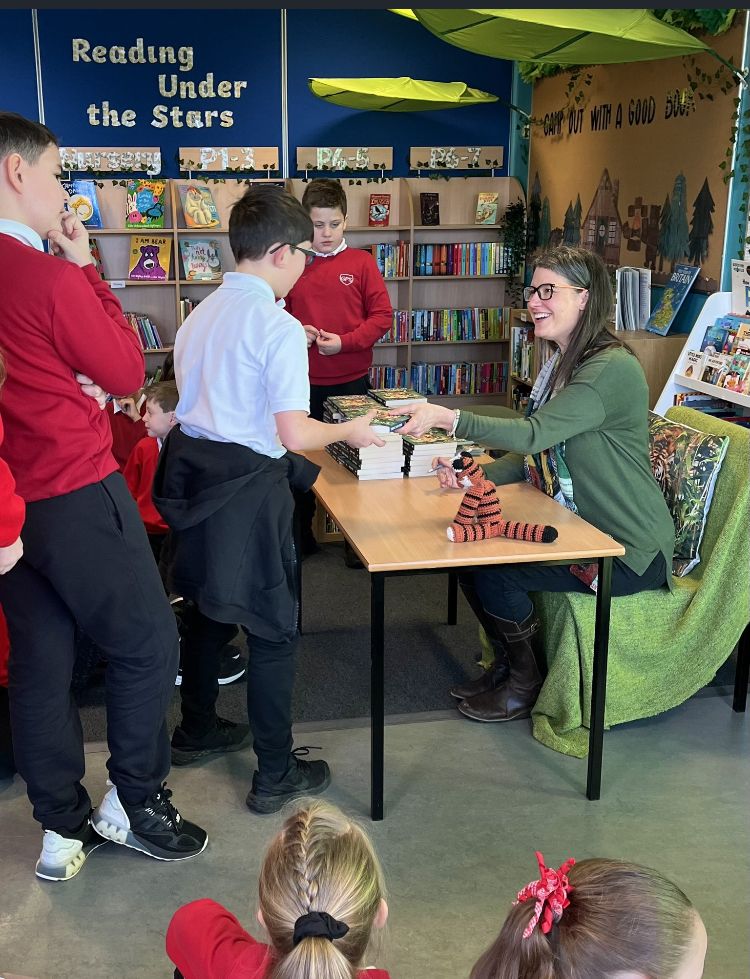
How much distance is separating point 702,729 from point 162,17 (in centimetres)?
566

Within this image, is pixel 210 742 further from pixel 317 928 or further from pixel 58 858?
pixel 317 928

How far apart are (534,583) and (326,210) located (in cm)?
219

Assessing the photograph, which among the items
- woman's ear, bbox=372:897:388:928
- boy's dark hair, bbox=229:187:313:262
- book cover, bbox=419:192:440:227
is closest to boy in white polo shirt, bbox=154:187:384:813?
boy's dark hair, bbox=229:187:313:262

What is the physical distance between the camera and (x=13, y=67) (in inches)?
251

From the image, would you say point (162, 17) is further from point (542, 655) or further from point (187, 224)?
point (542, 655)

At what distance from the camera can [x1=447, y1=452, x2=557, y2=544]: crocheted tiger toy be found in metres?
2.59

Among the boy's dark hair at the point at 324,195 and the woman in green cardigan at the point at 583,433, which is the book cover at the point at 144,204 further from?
the woman in green cardigan at the point at 583,433

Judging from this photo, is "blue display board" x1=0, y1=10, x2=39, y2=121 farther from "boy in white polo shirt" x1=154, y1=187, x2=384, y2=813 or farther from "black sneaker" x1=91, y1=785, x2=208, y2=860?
"black sneaker" x1=91, y1=785, x2=208, y2=860

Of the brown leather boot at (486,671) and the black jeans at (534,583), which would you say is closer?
the black jeans at (534,583)

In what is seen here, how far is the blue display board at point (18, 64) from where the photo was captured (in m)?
6.32

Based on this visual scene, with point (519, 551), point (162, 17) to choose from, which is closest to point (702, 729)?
point (519, 551)

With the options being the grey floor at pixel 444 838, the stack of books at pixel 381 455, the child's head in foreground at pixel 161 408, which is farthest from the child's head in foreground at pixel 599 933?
the child's head in foreground at pixel 161 408

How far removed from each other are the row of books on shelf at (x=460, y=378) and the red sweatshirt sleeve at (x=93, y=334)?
4.84 m

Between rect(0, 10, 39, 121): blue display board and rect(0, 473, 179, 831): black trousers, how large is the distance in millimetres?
5065
